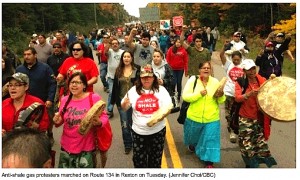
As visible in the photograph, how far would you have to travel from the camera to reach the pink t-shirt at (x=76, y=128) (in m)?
3.64

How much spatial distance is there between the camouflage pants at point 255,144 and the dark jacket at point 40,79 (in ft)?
8.73

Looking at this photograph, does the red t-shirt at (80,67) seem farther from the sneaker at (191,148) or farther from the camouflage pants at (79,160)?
the camouflage pants at (79,160)

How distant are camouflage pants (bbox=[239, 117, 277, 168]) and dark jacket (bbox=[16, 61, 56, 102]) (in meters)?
2.66

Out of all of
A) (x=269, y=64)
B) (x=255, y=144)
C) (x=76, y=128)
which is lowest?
(x=255, y=144)

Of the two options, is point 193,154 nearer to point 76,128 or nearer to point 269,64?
point 76,128

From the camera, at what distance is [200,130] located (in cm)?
499

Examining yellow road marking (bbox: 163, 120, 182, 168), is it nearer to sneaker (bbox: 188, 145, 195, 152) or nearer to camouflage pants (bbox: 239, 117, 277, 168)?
sneaker (bbox: 188, 145, 195, 152)

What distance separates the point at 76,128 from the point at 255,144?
2354 millimetres

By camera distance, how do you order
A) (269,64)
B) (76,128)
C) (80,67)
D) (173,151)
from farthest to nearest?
(269,64), (173,151), (80,67), (76,128)

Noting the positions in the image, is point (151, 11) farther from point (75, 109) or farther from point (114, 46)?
point (75, 109)

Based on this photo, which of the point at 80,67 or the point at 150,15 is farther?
the point at 150,15

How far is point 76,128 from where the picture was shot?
3635 millimetres

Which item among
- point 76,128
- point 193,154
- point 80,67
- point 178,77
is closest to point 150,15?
point 178,77

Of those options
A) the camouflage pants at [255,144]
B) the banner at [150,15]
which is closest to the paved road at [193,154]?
the camouflage pants at [255,144]
